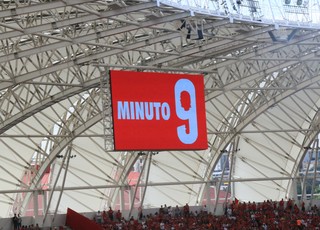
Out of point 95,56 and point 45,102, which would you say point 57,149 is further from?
point 95,56

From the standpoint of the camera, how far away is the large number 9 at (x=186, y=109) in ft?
131

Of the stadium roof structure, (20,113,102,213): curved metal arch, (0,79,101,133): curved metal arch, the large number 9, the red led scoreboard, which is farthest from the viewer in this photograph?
(20,113,102,213): curved metal arch

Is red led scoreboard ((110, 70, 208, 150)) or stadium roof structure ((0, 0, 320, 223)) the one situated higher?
stadium roof structure ((0, 0, 320, 223))

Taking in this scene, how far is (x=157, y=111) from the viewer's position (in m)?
39.2

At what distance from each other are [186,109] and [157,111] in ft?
5.39

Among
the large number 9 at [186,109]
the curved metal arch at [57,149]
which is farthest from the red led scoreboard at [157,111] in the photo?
the curved metal arch at [57,149]

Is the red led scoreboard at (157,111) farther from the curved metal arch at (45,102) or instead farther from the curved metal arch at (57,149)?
the curved metal arch at (57,149)

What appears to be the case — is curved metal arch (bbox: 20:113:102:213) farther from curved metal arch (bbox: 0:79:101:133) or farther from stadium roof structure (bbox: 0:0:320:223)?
curved metal arch (bbox: 0:79:101:133)

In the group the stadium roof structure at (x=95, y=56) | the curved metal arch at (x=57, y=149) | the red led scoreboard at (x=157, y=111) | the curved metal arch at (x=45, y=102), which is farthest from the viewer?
the curved metal arch at (x=57, y=149)

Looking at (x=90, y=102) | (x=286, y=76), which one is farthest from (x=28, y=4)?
(x=286, y=76)

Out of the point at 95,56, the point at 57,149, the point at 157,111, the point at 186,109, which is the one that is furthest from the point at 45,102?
the point at 186,109

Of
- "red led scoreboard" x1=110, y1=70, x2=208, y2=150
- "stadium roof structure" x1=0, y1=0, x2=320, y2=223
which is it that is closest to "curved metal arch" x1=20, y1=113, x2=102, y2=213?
"stadium roof structure" x1=0, y1=0, x2=320, y2=223

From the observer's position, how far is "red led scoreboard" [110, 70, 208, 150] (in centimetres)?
3775

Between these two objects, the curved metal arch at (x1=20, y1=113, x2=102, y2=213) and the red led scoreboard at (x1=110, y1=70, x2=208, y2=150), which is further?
the curved metal arch at (x1=20, y1=113, x2=102, y2=213)
